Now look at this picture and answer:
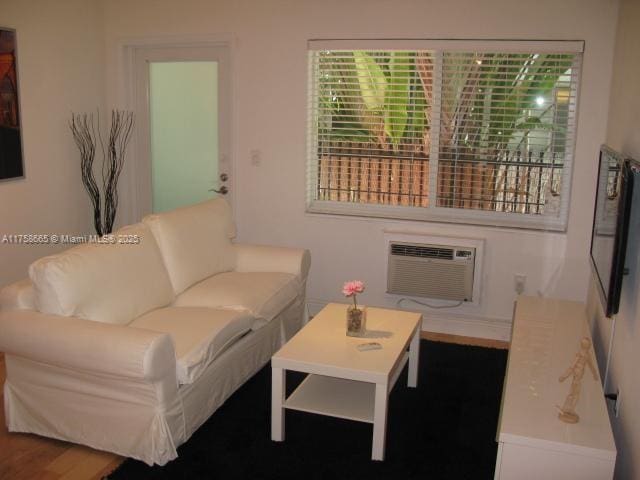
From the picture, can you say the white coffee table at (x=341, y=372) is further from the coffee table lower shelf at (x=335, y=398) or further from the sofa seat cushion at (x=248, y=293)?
the sofa seat cushion at (x=248, y=293)

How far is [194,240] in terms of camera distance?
4.08 meters

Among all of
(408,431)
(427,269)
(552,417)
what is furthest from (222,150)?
(552,417)

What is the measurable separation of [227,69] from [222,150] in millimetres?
609

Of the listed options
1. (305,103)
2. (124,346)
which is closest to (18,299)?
(124,346)

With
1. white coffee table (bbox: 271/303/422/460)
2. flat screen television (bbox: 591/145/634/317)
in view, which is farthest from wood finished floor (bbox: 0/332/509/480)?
flat screen television (bbox: 591/145/634/317)

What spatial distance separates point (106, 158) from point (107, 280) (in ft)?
7.97

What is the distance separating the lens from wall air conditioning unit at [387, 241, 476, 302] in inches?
181

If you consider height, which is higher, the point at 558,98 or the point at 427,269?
the point at 558,98

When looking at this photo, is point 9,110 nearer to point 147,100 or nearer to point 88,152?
point 88,152

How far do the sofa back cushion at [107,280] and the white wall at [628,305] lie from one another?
2254 millimetres

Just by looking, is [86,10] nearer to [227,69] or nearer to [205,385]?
[227,69]

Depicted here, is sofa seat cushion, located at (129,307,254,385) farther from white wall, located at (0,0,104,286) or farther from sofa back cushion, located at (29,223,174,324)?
white wall, located at (0,0,104,286)

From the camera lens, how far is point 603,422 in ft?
7.99

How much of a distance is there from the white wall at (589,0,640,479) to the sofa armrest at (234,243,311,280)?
1.78 meters
